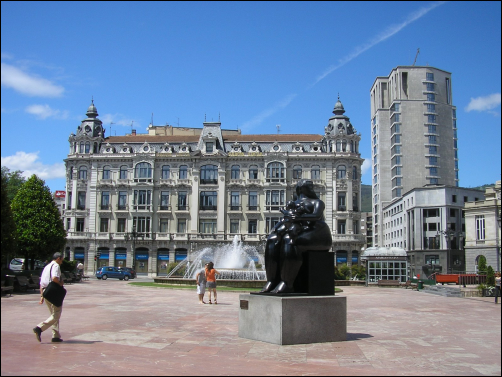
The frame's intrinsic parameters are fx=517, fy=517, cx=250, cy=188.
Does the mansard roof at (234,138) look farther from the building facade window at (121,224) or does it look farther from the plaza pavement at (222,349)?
the plaza pavement at (222,349)

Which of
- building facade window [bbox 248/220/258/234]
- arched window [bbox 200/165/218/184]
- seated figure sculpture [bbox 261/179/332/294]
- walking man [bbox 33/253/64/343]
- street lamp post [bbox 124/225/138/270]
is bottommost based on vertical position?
walking man [bbox 33/253/64/343]

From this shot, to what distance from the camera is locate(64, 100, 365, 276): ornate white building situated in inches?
2479

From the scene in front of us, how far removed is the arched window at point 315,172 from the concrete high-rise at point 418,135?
2848 centimetres

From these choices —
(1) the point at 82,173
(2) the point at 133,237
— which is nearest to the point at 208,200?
(2) the point at 133,237

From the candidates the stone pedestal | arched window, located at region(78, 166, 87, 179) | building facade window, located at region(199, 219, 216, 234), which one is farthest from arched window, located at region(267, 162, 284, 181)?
the stone pedestal

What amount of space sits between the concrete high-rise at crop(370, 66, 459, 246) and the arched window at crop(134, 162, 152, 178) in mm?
43432

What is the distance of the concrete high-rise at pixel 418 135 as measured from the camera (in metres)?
89.2

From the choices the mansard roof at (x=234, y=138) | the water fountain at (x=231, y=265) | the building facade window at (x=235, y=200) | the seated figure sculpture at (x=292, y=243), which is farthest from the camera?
the mansard roof at (x=234, y=138)

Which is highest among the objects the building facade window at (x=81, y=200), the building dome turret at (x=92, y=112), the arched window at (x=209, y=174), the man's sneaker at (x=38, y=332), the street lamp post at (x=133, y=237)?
the building dome turret at (x=92, y=112)

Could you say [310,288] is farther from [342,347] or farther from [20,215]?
[20,215]

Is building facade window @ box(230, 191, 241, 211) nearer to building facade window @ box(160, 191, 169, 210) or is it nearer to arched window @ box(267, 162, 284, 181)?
arched window @ box(267, 162, 284, 181)

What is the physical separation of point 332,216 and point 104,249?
28321 mm

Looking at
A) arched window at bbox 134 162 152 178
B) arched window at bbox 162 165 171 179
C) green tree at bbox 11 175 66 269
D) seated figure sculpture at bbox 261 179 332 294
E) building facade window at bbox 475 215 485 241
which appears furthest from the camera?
arched window at bbox 162 165 171 179

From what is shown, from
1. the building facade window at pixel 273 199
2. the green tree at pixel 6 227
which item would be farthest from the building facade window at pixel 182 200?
the green tree at pixel 6 227
